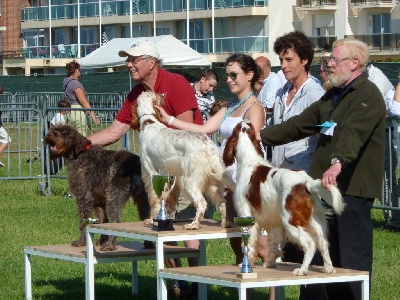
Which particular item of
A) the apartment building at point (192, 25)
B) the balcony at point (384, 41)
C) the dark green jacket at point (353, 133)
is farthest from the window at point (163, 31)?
the dark green jacket at point (353, 133)

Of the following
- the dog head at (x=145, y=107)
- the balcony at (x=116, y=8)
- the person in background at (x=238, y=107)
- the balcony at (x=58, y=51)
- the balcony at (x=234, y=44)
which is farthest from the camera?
the balcony at (x=58, y=51)

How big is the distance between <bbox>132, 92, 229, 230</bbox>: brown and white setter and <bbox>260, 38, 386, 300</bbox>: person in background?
1.80ft

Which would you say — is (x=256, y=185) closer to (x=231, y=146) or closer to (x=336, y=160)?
(x=231, y=146)

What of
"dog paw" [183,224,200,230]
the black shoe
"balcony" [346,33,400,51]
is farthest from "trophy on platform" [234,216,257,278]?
"balcony" [346,33,400,51]

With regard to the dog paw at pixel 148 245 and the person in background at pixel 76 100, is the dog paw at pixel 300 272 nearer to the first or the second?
the dog paw at pixel 148 245

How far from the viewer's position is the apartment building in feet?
209

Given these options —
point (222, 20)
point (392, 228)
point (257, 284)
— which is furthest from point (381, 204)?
point (222, 20)

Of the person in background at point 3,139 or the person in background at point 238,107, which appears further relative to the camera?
the person in background at point 3,139

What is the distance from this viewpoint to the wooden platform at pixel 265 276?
21.9 ft

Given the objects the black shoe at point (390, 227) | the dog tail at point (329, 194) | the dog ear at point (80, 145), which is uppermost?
the dog ear at point (80, 145)

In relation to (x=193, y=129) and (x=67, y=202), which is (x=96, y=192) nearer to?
(x=193, y=129)

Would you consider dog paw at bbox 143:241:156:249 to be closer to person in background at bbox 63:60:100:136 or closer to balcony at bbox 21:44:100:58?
person in background at bbox 63:60:100:136

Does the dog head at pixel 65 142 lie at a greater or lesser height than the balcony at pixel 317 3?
lesser

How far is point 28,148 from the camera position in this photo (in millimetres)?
21203
